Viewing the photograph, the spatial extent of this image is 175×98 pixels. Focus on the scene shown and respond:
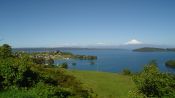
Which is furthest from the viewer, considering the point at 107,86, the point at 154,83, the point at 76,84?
the point at 107,86

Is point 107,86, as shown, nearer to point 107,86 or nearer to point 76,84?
point 107,86

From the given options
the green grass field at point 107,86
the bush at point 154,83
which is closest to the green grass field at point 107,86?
the green grass field at point 107,86

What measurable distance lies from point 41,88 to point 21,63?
193 inches

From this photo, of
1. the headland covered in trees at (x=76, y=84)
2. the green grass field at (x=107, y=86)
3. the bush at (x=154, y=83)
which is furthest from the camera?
the green grass field at (x=107, y=86)

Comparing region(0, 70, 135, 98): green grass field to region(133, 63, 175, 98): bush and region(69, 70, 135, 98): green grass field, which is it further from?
region(133, 63, 175, 98): bush

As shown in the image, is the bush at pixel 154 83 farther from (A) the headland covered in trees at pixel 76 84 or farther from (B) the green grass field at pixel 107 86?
(B) the green grass field at pixel 107 86

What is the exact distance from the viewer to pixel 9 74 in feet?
89.0

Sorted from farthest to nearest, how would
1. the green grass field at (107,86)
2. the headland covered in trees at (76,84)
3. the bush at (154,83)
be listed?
the green grass field at (107,86)
the headland covered in trees at (76,84)
the bush at (154,83)

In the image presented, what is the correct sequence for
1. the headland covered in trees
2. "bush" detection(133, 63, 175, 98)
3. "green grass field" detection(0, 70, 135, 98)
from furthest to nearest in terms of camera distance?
"green grass field" detection(0, 70, 135, 98)
the headland covered in trees
"bush" detection(133, 63, 175, 98)

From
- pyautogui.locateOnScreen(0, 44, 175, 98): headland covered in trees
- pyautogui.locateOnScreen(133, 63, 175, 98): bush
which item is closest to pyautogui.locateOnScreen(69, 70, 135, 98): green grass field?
pyautogui.locateOnScreen(0, 44, 175, 98): headland covered in trees

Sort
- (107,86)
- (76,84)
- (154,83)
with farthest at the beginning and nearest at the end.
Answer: (107,86) → (76,84) → (154,83)

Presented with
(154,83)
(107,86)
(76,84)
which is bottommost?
(107,86)

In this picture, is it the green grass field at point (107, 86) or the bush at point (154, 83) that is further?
the green grass field at point (107, 86)

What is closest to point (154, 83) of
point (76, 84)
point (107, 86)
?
point (107, 86)
